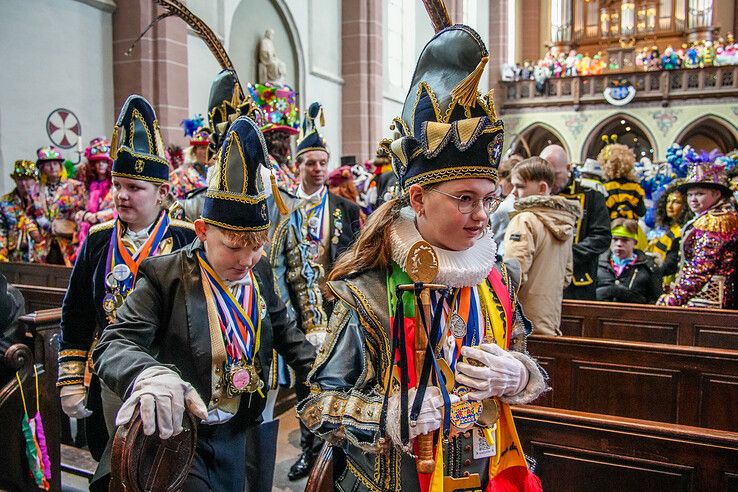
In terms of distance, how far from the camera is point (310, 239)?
4.19 m

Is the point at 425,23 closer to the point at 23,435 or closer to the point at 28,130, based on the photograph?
the point at 28,130

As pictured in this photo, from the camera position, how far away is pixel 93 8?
838 cm

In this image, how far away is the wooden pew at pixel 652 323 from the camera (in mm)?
4668

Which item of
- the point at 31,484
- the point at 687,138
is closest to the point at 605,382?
the point at 31,484

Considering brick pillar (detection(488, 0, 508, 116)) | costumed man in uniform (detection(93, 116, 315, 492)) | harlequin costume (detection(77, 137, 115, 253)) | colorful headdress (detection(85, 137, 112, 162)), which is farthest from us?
brick pillar (detection(488, 0, 508, 116))

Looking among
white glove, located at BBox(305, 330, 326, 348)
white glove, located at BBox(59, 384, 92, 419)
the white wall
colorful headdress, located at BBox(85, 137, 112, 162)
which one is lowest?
white glove, located at BBox(59, 384, 92, 419)

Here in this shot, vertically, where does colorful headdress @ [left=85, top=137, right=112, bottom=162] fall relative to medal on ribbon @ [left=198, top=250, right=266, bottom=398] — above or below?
above

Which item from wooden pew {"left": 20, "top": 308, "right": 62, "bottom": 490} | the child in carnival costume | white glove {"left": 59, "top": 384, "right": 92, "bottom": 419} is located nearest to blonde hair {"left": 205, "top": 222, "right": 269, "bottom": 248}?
white glove {"left": 59, "top": 384, "right": 92, "bottom": 419}

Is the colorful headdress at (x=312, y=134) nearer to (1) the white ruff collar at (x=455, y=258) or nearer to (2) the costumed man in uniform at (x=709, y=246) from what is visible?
(1) the white ruff collar at (x=455, y=258)

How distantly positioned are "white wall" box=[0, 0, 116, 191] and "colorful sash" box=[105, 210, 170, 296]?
18.8ft

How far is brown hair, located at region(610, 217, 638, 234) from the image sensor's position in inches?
245

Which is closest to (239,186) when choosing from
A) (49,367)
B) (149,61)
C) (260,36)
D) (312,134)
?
(49,367)

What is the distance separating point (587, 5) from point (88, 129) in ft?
89.7

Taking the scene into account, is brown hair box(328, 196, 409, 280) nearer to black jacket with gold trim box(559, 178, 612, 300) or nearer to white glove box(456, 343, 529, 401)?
white glove box(456, 343, 529, 401)
